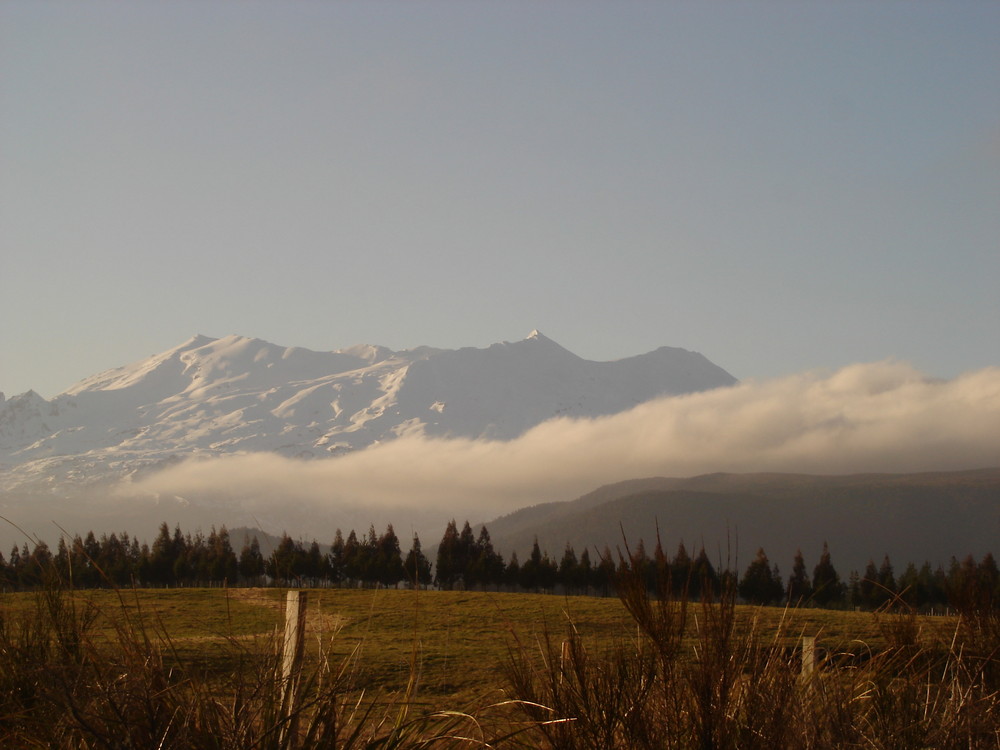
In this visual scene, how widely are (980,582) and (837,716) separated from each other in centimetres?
629

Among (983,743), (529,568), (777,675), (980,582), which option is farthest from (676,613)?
(529,568)

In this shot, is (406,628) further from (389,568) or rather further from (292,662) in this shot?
(389,568)

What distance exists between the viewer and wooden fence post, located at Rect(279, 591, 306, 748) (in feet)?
16.4

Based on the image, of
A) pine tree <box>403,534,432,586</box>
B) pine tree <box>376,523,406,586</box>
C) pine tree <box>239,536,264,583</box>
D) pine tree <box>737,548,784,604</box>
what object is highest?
pine tree <box>403,534,432,586</box>

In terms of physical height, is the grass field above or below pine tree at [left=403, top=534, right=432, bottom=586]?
below

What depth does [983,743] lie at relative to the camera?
270 inches

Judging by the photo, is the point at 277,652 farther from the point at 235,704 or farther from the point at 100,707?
the point at 100,707

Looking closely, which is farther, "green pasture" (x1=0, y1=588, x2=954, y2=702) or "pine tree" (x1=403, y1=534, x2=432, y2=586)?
"green pasture" (x1=0, y1=588, x2=954, y2=702)

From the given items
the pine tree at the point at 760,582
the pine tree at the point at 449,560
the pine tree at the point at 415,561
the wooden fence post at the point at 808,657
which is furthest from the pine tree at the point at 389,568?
the wooden fence post at the point at 808,657

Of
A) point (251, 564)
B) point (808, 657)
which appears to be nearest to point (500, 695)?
point (808, 657)

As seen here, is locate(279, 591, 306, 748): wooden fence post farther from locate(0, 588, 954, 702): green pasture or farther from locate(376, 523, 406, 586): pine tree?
locate(376, 523, 406, 586): pine tree

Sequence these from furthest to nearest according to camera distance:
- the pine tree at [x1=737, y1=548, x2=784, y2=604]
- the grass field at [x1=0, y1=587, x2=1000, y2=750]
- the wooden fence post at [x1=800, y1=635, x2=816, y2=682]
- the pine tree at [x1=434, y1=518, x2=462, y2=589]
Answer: the pine tree at [x1=434, y1=518, x2=462, y2=589], the pine tree at [x1=737, y1=548, x2=784, y2=604], the wooden fence post at [x1=800, y1=635, x2=816, y2=682], the grass field at [x1=0, y1=587, x2=1000, y2=750]

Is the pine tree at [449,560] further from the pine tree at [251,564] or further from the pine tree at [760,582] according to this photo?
the pine tree at [760,582]

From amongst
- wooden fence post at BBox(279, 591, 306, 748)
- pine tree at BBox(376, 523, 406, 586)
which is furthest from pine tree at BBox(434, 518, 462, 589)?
wooden fence post at BBox(279, 591, 306, 748)
